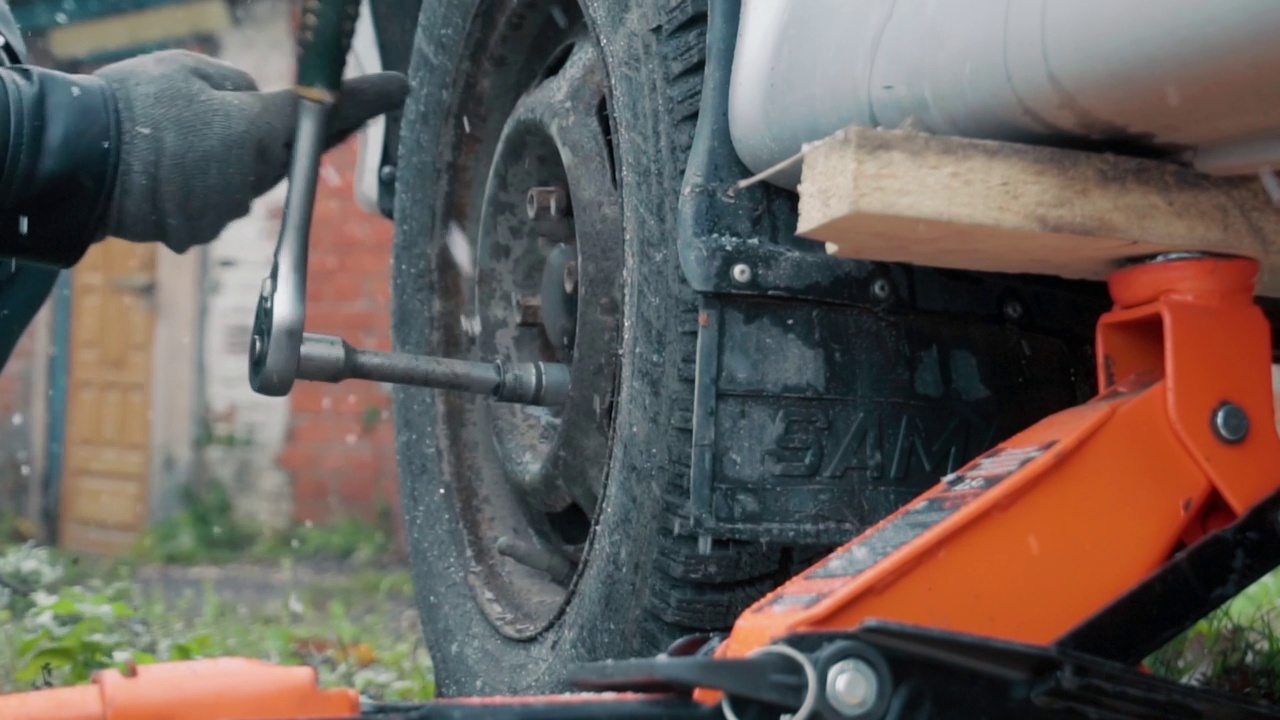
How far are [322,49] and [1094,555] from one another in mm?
1135

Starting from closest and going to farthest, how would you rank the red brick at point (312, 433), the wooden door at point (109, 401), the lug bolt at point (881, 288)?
the lug bolt at point (881, 288) < the red brick at point (312, 433) < the wooden door at point (109, 401)

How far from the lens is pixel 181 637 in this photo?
284 centimetres

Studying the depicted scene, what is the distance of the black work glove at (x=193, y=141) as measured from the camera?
1559mm

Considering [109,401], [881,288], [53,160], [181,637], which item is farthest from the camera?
[109,401]

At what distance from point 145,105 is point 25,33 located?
5784 mm

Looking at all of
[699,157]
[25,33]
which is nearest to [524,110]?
[699,157]

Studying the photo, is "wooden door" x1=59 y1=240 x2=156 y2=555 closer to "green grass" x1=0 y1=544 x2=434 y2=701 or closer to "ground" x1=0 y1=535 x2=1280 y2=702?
"ground" x1=0 y1=535 x2=1280 y2=702

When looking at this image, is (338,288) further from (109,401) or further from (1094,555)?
(1094,555)

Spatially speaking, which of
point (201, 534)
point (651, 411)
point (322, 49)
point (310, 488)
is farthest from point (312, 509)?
point (651, 411)

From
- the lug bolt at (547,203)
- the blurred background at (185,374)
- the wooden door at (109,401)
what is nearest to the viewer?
the lug bolt at (547,203)

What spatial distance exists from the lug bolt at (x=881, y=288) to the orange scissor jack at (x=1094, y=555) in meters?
0.28

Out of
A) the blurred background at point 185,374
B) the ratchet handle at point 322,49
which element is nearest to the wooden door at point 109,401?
the blurred background at point 185,374

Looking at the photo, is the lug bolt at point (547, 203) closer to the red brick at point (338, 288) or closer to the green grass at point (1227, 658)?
the green grass at point (1227, 658)

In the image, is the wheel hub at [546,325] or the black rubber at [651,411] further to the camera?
the wheel hub at [546,325]
